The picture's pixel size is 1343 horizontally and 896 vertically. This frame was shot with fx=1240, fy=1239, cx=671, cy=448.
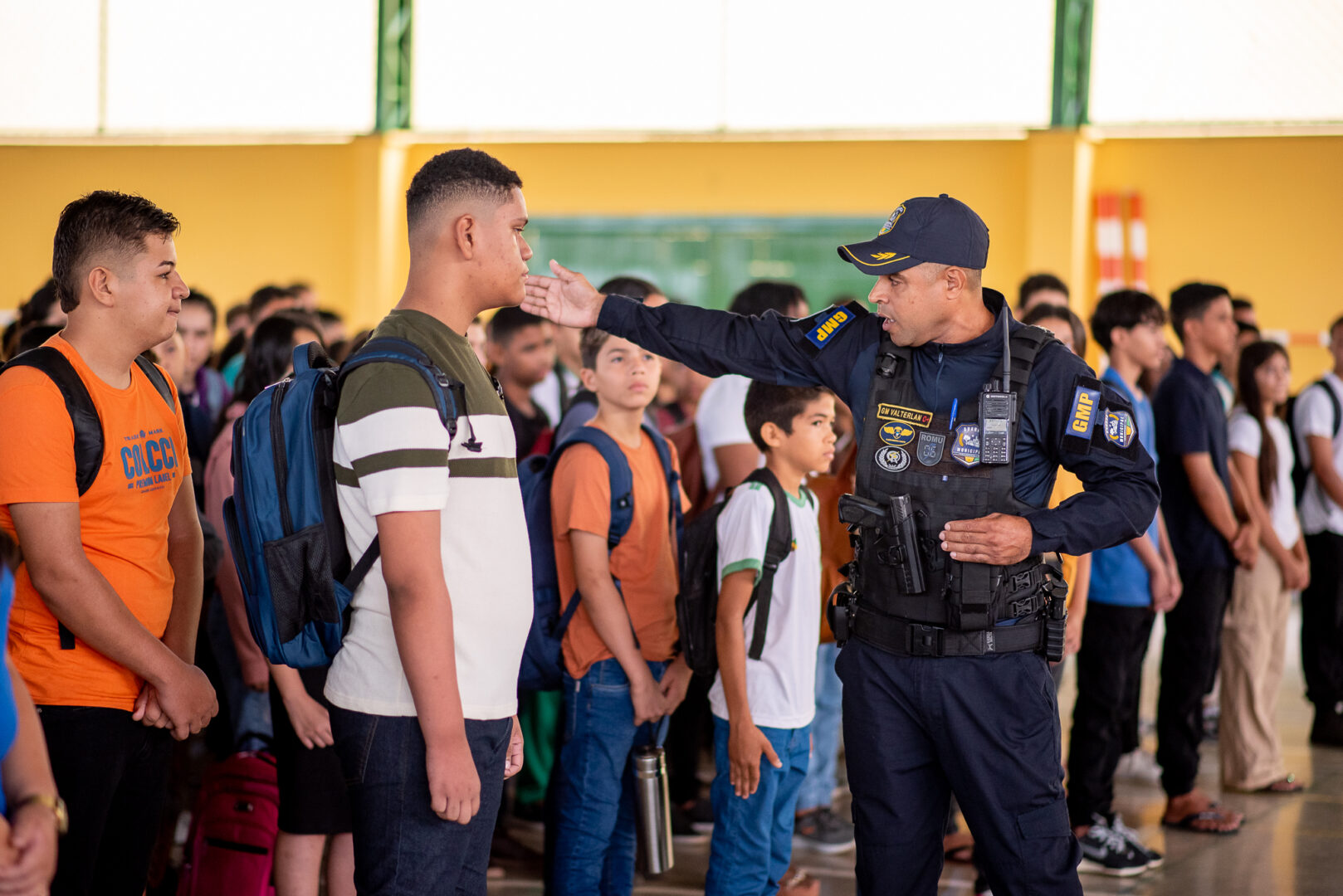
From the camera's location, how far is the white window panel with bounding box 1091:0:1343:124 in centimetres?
1102

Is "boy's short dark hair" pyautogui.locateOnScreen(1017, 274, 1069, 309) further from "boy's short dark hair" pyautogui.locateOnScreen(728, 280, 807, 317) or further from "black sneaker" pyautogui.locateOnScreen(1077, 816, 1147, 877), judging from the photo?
"black sneaker" pyautogui.locateOnScreen(1077, 816, 1147, 877)

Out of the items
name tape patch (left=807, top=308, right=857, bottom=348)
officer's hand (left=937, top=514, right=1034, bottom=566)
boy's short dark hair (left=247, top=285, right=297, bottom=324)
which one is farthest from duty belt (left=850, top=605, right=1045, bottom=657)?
boy's short dark hair (left=247, top=285, right=297, bottom=324)

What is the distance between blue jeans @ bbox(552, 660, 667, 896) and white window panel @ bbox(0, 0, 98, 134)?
40.4 feet

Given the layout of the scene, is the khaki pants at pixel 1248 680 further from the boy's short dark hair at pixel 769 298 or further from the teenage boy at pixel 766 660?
the teenage boy at pixel 766 660

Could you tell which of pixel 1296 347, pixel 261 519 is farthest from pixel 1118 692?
pixel 1296 347

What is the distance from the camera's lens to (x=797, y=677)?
3316 mm

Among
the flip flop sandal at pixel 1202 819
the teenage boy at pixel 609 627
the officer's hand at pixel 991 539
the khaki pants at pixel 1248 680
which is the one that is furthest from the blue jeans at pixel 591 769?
the khaki pants at pixel 1248 680

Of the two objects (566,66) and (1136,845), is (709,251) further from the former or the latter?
(1136,845)

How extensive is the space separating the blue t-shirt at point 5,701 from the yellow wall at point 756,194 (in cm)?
1036

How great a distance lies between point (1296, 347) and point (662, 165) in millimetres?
6022

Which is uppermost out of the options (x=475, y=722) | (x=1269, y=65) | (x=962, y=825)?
(x=1269, y=65)

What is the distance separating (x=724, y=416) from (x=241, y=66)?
35.5 ft

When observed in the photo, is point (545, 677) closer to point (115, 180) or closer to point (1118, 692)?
point (1118, 692)

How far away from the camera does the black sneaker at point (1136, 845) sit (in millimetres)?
4289
